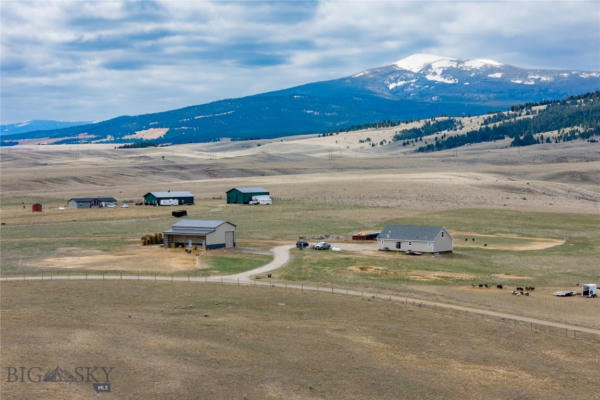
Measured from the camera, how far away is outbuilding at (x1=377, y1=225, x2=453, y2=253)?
3135 inches

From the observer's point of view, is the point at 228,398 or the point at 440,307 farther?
the point at 440,307

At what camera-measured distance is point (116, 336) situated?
125ft

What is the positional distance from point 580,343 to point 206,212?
84445 mm

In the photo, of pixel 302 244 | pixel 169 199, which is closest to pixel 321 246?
pixel 302 244

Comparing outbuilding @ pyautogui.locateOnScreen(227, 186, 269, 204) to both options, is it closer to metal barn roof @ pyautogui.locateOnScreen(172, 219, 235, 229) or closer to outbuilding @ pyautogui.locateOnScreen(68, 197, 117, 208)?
outbuilding @ pyautogui.locateOnScreen(68, 197, 117, 208)

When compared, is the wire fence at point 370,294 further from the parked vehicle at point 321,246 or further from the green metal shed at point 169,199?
the green metal shed at point 169,199

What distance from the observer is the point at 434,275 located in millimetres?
65812

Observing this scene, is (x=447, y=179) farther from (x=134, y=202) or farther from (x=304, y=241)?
(x=304, y=241)

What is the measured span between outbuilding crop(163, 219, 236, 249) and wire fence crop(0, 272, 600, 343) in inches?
694

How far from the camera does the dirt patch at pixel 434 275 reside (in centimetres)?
6419

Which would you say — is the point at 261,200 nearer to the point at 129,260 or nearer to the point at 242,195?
the point at 242,195

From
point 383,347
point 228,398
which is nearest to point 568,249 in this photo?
point 383,347

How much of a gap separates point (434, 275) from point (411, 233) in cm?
1603

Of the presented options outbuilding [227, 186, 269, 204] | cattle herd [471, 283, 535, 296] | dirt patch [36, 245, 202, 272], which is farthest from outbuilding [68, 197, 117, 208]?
cattle herd [471, 283, 535, 296]
